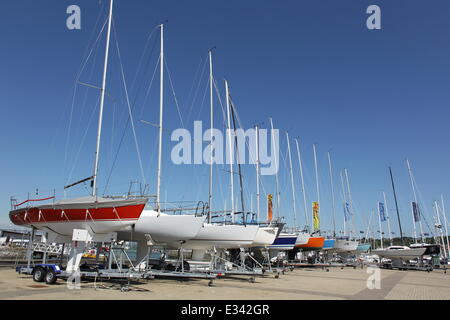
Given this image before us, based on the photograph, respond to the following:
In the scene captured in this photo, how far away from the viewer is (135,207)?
Answer: 1720 centimetres

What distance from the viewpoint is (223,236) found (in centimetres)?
2303

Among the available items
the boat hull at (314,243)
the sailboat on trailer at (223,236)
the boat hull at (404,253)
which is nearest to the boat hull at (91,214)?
the sailboat on trailer at (223,236)

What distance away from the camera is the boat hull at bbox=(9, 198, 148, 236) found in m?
17.2

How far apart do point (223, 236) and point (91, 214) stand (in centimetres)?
903

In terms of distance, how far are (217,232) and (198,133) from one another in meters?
8.71

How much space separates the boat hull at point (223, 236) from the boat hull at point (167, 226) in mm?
3581

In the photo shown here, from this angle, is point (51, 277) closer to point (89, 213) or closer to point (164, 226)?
point (89, 213)


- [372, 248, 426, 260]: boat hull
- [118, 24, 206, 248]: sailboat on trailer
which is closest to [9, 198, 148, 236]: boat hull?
[118, 24, 206, 248]: sailboat on trailer

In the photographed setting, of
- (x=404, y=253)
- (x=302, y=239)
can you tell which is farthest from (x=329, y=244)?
(x=404, y=253)

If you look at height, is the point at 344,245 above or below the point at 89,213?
below

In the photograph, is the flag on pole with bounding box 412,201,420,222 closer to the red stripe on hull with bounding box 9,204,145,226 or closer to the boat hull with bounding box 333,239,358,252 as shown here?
the boat hull with bounding box 333,239,358,252

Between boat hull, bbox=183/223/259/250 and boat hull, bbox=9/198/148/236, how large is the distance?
655 centimetres

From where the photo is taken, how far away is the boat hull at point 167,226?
62.2ft
